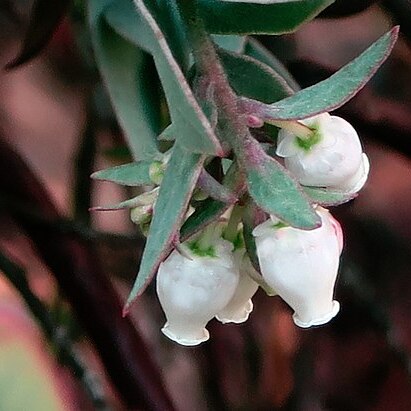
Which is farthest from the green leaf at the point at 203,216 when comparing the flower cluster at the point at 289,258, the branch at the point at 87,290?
the branch at the point at 87,290

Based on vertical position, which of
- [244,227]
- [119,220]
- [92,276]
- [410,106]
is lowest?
[119,220]

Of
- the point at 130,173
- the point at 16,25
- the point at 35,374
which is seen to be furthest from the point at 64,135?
the point at 130,173

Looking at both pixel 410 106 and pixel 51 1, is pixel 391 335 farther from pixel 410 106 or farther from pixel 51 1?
pixel 51 1

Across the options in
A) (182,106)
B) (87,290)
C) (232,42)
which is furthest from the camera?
(87,290)

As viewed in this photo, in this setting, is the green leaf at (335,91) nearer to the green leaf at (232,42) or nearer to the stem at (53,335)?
the green leaf at (232,42)

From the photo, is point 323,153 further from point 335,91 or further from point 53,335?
point 53,335

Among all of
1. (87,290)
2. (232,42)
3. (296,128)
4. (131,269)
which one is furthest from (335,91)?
(131,269)
